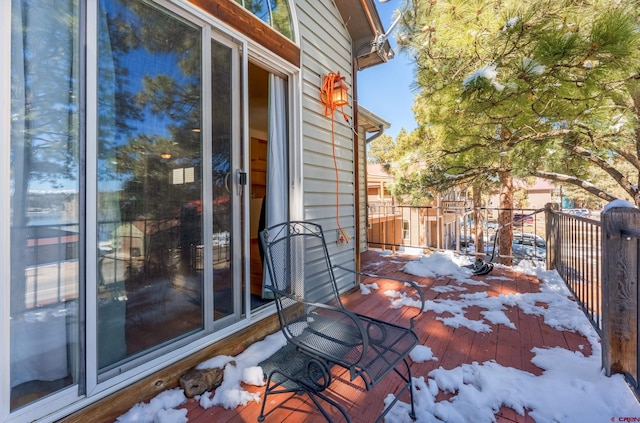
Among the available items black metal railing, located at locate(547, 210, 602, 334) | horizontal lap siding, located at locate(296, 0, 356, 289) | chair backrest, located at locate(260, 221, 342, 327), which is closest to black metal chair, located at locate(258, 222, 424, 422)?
chair backrest, located at locate(260, 221, 342, 327)

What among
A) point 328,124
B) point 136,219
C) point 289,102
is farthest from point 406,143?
point 136,219

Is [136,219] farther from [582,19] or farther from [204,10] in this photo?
[582,19]

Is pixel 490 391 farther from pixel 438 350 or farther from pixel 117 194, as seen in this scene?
pixel 117 194

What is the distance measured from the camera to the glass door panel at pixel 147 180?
149 cm

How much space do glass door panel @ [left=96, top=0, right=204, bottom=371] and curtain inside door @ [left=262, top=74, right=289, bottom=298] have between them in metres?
0.77

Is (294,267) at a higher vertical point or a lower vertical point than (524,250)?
higher

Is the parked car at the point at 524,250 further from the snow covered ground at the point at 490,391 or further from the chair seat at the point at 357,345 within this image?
the chair seat at the point at 357,345

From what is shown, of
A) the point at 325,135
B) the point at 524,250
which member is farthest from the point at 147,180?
the point at 524,250

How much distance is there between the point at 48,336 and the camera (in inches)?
51.3

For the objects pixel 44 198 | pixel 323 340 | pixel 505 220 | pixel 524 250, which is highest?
pixel 44 198

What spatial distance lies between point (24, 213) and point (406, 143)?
7.99m

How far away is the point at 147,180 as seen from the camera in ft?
5.34

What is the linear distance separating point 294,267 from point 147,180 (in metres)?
1.02

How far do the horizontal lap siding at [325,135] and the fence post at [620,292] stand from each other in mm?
2114
